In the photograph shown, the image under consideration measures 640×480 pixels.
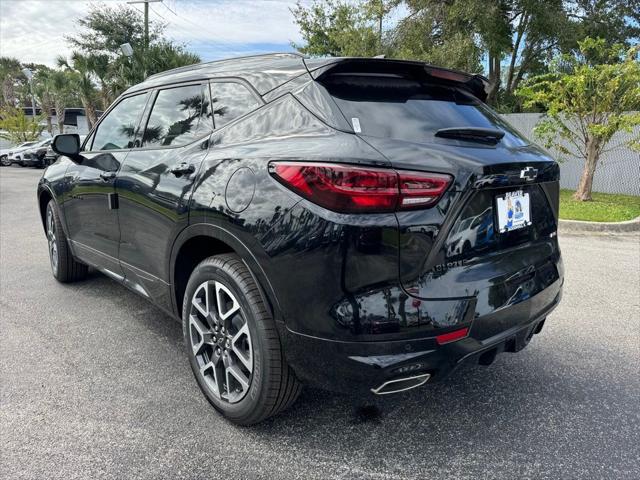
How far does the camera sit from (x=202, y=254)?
8.55 feet

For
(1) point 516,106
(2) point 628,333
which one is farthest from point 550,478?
(1) point 516,106

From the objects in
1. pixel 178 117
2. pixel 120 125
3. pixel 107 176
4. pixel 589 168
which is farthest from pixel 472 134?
pixel 589 168

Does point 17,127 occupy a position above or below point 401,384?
above

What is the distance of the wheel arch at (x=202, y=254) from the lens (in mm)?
2025

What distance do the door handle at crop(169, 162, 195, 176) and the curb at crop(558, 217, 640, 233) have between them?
6644mm

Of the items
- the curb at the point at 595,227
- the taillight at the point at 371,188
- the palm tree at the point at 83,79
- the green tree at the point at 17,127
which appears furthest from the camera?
the green tree at the point at 17,127

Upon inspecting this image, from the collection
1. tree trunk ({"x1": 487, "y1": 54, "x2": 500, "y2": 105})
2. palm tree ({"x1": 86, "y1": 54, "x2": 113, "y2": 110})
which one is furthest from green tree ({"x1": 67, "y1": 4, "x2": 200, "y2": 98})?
tree trunk ({"x1": 487, "y1": 54, "x2": 500, "y2": 105})

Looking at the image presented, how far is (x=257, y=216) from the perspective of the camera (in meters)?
2.00

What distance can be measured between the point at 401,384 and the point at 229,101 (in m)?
1.66

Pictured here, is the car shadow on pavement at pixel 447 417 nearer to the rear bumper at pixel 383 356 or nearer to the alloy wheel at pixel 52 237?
the rear bumper at pixel 383 356

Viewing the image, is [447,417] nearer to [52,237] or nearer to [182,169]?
[182,169]

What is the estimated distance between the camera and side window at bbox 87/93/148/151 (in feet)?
10.7

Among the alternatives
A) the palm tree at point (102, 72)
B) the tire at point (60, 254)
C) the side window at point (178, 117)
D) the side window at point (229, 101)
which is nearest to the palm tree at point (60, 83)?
the palm tree at point (102, 72)

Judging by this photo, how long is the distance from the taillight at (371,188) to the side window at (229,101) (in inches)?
29.5
